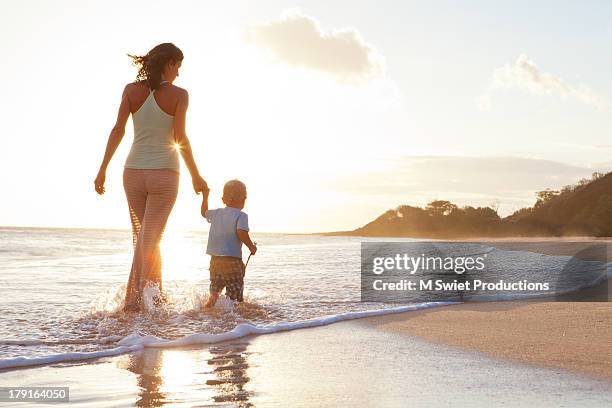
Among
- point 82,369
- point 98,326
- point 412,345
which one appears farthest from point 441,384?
point 98,326

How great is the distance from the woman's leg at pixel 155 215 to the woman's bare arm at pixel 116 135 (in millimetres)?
408

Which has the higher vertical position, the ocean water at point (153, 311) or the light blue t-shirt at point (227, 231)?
the light blue t-shirt at point (227, 231)

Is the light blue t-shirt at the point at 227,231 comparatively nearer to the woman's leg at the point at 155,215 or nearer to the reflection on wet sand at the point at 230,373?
the woman's leg at the point at 155,215

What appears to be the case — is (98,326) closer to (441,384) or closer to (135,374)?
(135,374)

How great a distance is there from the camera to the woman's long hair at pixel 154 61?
5.56m

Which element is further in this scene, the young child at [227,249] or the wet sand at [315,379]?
the young child at [227,249]

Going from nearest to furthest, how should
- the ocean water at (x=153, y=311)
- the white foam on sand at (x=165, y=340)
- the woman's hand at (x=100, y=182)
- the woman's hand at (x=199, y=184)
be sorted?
1. the white foam on sand at (x=165, y=340)
2. the ocean water at (x=153, y=311)
3. the woman's hand at (x=100, y=182)
4. the woman's hand at (x=199, y=184)

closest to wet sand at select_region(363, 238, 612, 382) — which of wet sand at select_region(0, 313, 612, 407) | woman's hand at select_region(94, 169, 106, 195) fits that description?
wet sand at select_region(0, 313, 612, 407)

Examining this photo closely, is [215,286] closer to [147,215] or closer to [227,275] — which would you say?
[227,275]

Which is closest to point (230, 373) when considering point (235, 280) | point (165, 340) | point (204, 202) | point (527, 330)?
point (165, 340)

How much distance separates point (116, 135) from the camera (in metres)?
5.65

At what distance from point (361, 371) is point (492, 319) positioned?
2.44 meters

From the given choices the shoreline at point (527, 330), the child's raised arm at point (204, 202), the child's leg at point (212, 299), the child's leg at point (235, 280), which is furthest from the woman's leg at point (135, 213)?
the shoreline at point (527, 330)

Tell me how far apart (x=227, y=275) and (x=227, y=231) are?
43 cm
